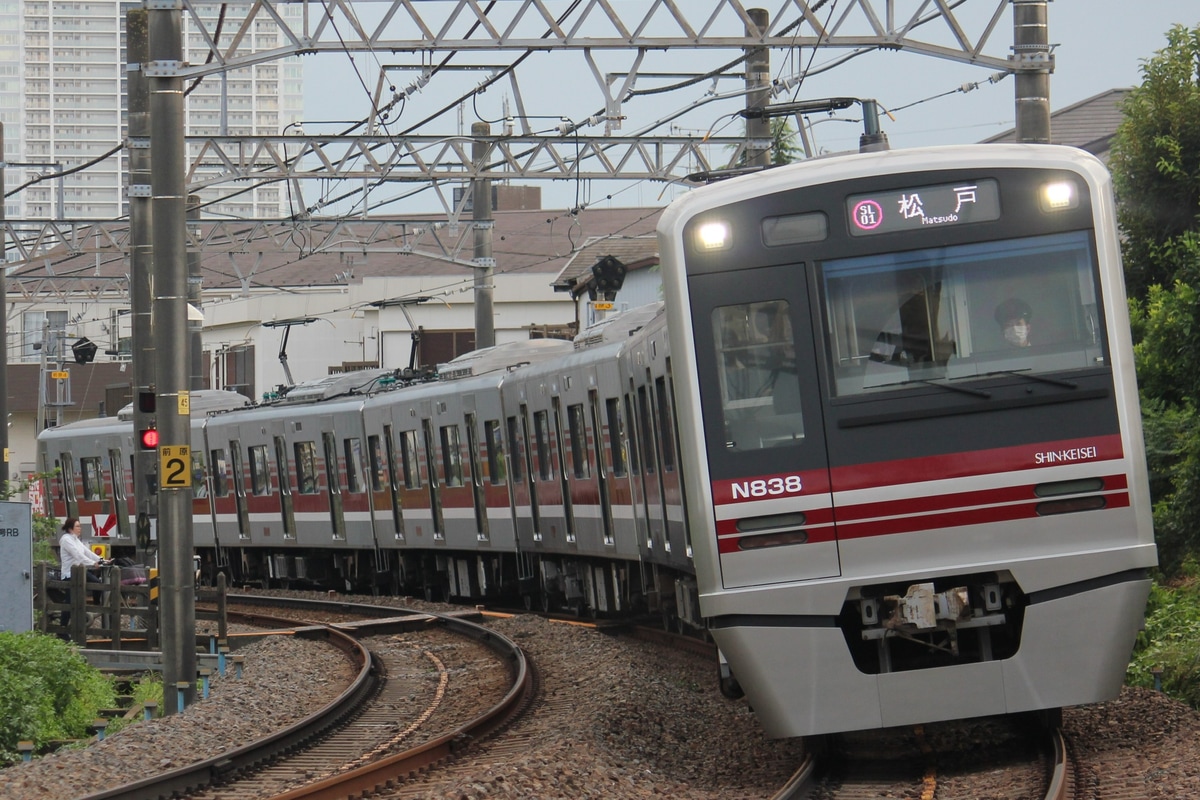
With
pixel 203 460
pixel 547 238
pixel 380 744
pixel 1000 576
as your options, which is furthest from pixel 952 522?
pixel 547 238

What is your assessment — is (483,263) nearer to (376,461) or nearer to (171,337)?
(376,461)

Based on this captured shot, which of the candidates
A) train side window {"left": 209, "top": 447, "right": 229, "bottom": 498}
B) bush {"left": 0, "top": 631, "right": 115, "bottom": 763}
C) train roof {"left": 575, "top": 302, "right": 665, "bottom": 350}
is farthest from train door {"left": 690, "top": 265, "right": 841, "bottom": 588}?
train side window {"left": 209, "top": 447, "right": 229, "bottom": 498}

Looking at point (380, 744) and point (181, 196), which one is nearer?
point (380, 744)

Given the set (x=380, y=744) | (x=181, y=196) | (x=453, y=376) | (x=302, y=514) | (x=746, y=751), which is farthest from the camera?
(x=302, y=514)

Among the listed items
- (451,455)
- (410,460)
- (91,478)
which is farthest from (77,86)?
(451,455)

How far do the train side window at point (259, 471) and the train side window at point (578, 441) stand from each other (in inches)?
403

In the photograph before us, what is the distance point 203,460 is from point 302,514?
336 centimetres

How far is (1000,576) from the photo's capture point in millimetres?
7930

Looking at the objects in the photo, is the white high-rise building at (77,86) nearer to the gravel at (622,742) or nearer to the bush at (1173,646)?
the gravel at (622,742)

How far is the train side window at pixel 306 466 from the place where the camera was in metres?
25.5

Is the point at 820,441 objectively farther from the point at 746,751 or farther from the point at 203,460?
the point at 203,460

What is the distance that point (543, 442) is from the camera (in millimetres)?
18797

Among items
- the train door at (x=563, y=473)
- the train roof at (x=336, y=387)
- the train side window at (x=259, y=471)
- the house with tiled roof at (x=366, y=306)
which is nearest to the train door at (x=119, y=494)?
the train side window at (x=259, y=471)

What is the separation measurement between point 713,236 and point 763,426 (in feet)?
3.07
